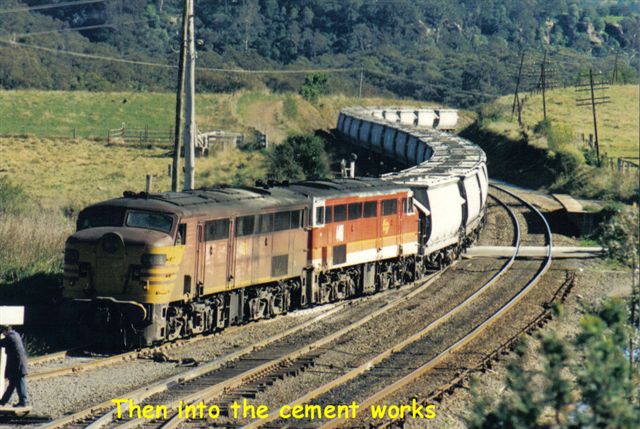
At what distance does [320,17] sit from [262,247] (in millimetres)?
169597

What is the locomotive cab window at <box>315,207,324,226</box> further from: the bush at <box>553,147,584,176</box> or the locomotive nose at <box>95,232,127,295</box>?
the bush at <box>553,147,584,176</box>

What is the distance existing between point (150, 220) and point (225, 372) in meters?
3.81

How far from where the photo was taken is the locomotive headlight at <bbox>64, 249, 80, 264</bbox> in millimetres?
22953

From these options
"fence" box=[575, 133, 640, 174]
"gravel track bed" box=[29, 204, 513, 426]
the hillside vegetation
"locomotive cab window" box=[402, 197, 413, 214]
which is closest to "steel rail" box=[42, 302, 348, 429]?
"gravel track bed" box=[29, 204, 513, 426]

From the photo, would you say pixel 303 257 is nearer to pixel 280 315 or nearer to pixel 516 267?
pixel 280 315

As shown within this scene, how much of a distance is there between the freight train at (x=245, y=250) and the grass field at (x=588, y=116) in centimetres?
4023

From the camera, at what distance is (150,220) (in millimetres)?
23266

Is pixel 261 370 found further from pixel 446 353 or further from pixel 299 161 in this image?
pixel 299 161

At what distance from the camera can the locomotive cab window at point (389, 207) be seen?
3238 centimetres

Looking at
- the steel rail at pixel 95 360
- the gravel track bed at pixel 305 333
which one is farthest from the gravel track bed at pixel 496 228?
the steel rail at pixel 95 360

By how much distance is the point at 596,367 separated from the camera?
12969 millimetres

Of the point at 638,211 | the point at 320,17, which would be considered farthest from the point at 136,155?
the point at 320,17

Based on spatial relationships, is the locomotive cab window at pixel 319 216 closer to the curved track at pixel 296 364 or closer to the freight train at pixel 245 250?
the freight train at pixel 245 250
